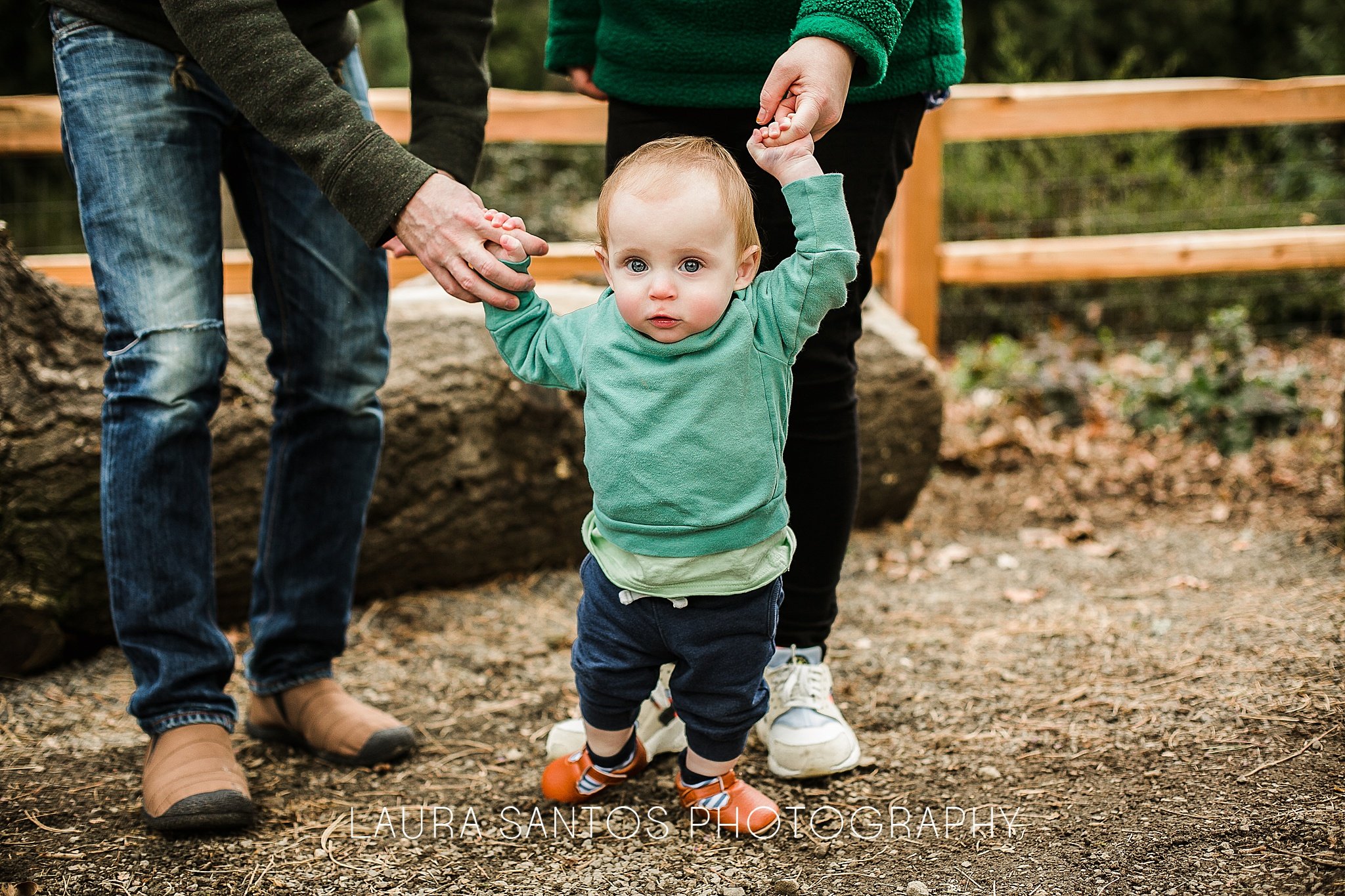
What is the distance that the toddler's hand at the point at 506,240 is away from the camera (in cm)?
166

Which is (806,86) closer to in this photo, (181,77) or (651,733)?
(181,77)

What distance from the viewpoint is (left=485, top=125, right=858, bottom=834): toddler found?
160 cm

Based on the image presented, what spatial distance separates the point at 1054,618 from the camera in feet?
9.43

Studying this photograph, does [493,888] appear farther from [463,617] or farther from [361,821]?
[463,617]

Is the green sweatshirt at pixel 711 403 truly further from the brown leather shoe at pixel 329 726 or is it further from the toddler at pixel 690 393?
the brown leather shoe at pixel 329 726

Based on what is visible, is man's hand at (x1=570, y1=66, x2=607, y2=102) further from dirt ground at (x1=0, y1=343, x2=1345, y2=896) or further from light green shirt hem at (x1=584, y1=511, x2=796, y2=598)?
dirt ground at (x1=0, y1=343, x2=1345, y2=896)

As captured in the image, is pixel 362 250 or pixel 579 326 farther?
pixel 362 250

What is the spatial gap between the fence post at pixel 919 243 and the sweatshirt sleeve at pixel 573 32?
2.41 metres

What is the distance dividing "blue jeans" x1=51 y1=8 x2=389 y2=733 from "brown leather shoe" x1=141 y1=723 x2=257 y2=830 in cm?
4

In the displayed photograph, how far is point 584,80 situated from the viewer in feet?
7.51

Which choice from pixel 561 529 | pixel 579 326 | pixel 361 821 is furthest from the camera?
pixel 561 529

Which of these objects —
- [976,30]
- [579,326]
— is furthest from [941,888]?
[976,30]

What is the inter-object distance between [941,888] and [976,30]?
8.53 m

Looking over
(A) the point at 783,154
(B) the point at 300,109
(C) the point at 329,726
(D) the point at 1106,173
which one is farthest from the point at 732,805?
(D) the point at 1106,173
